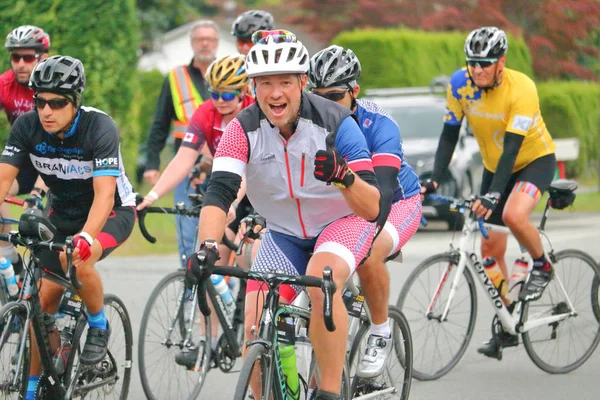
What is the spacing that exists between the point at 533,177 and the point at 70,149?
3538 millimetres

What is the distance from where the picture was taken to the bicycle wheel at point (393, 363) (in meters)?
6.28

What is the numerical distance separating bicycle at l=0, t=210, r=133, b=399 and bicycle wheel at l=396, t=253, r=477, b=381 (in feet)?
6.97

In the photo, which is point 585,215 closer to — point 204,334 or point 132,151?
point 132,151

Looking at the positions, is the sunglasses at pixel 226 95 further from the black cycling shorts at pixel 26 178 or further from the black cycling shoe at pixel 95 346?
the black cycling shoe at pixel 95 346

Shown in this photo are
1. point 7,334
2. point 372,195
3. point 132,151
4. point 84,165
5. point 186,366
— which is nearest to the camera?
point 372,195

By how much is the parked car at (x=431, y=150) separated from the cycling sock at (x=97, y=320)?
1068 cm

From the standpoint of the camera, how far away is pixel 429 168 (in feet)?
57.0

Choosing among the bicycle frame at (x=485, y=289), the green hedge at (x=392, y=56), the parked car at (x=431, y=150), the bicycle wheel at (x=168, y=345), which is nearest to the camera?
the bicycle wheel at (x=168, y=345)

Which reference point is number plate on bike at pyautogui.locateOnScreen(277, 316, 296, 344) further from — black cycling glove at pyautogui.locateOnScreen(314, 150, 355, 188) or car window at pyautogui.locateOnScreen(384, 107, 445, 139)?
car window at pyautogui.locateOnScreen(384, 107, 445, 139)

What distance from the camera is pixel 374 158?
6227 mm

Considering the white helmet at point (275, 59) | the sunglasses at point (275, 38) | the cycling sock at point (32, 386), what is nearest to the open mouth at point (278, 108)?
the white helmet at point (275, 59)

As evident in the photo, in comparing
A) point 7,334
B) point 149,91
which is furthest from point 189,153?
point 149,91

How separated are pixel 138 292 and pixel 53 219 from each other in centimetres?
475

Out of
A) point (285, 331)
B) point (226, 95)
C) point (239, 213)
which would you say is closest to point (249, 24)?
point (226, 95)
